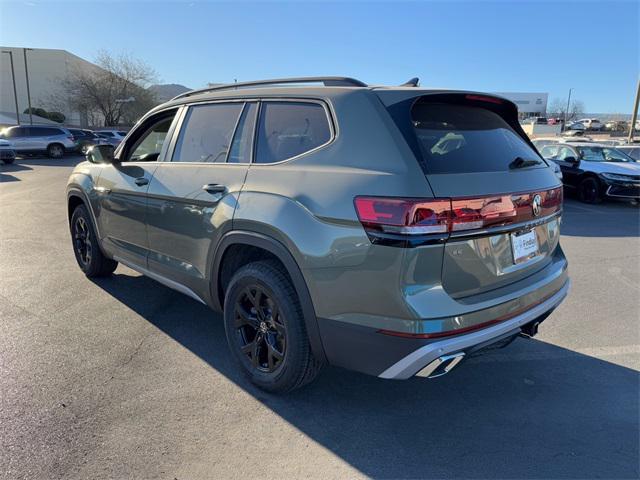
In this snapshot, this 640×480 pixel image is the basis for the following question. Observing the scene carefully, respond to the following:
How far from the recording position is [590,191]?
39.4 feet

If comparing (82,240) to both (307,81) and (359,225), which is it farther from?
(359,225)

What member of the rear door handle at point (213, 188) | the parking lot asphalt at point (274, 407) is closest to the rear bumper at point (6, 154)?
the parking lot asphalt at point (274, 407)

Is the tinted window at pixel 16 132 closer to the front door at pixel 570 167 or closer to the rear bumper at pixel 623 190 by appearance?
the front door at pixel 570 167

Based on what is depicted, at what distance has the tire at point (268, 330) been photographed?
2656 millimetres

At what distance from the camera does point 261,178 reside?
2779 millimetres

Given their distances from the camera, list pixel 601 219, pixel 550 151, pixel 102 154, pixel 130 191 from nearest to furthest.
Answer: pixel 130 191 → pixel 102 154 → pixel 601 219 → pixel 550 151

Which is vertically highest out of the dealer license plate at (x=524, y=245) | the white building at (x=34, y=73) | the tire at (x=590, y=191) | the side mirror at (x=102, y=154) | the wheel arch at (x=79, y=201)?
the white building at (x=34, y=73)

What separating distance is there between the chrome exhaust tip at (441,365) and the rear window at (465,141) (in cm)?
90

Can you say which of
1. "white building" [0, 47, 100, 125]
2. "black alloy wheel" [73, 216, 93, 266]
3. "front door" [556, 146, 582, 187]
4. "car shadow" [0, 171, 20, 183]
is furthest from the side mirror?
"white building" [0, 47, 100, 125]

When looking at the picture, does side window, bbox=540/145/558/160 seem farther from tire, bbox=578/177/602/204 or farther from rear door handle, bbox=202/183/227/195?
rear door handle, bbox=202/183/227/195

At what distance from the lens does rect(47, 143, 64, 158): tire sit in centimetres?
2394

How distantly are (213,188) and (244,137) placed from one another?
40cm

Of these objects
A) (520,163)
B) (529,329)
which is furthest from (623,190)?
(529,329)

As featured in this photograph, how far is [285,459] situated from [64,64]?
224 ft
